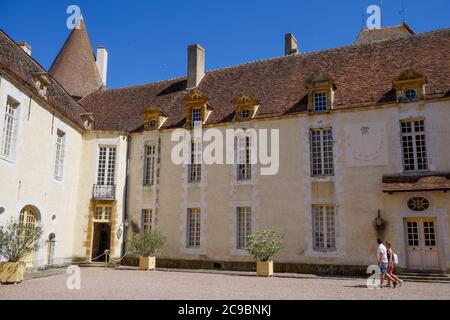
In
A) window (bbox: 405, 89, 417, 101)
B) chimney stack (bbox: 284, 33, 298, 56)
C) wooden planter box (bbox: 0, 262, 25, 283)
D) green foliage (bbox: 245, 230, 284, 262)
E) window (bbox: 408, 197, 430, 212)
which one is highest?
chimney stack (bbox: 284, 33, 298, 56)

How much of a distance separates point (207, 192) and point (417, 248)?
806 centimetres

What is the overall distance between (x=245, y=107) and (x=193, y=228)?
5496 mm

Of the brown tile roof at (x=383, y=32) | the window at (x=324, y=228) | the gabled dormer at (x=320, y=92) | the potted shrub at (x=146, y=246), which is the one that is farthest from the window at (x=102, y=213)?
the brown tile roof at (x=383, y=32)

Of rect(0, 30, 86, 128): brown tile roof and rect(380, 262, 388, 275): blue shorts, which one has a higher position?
rect(0, 30, 86, 128): brown tile roof

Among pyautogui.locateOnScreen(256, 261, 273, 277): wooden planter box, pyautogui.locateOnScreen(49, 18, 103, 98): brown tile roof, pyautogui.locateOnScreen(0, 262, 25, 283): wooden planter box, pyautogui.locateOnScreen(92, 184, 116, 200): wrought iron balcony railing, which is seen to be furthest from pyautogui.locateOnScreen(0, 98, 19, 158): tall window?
pyautogui.locateOnScreen(49, 18, 103, 98): brown tile roof

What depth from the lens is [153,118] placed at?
19172mm

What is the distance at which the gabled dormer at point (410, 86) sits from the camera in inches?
570

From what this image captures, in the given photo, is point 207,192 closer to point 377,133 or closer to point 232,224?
point 232,224

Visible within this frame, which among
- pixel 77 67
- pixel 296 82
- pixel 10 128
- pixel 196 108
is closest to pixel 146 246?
pixel 196 108

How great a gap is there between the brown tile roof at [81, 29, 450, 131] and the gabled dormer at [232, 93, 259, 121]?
316mm

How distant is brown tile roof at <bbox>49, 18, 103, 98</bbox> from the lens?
23422 mm

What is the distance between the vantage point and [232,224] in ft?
54.3

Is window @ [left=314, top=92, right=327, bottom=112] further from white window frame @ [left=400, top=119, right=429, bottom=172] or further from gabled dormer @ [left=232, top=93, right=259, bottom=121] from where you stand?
white window frame @ [left=400, top=119, right=429, bottom=172]

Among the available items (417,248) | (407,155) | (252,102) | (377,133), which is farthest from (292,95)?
(417,248)
